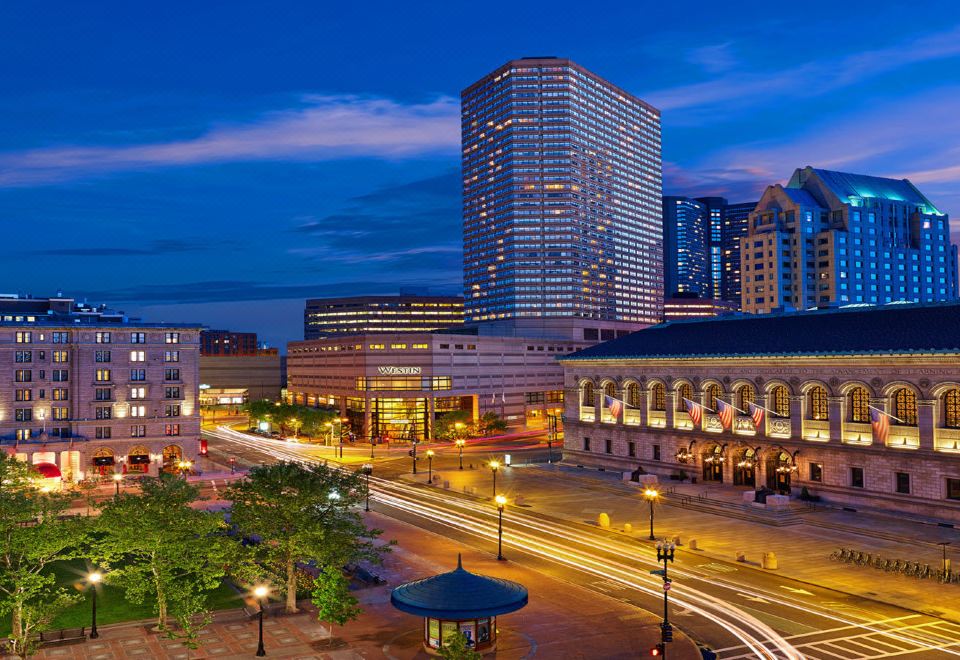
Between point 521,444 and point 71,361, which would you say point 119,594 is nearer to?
point 71,361

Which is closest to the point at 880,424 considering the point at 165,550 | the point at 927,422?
the point at 927,422

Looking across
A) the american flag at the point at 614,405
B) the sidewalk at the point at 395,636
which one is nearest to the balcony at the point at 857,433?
the american flag at the point at 614,405

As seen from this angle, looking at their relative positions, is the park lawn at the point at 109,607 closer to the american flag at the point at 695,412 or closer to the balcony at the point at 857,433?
the american flag at the point at 695,412

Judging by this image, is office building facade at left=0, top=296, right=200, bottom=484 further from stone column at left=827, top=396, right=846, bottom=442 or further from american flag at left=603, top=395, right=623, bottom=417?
stone column at left=827, top=396, right=846, bottom=442

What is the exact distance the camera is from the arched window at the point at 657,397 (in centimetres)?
9581

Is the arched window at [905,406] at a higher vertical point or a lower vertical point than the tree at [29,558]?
higher

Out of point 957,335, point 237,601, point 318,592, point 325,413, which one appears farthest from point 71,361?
point 957,335

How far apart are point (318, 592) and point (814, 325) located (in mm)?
59714

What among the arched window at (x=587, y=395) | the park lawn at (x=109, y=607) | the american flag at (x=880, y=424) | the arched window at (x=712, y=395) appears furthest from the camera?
the arched window at (x=587, y=395)

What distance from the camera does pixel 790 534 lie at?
6494 cm

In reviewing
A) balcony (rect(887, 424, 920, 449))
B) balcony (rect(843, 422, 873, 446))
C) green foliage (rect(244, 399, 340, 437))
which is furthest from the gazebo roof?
green foliage (rect(244, 399, 340, 437))

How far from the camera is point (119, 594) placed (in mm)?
49594

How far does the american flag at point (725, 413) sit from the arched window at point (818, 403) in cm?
732

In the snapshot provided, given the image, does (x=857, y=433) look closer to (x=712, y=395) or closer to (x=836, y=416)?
(x=836, y=416)
